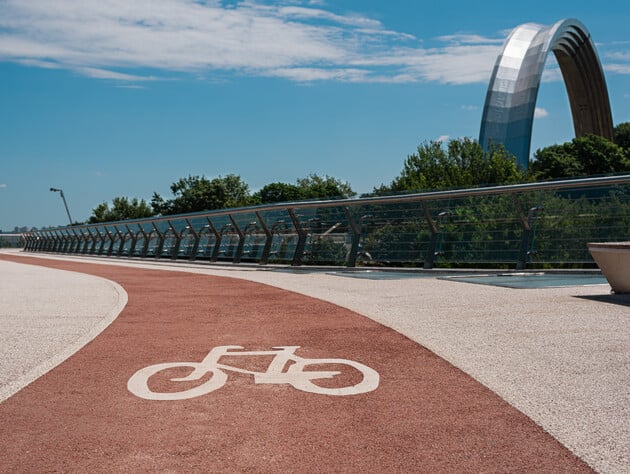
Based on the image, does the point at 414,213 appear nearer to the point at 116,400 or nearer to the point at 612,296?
the point at 612,296

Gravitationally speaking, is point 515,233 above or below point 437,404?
above

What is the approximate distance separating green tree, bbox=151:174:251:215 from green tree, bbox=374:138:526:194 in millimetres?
40416

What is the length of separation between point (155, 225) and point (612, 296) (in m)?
26.5

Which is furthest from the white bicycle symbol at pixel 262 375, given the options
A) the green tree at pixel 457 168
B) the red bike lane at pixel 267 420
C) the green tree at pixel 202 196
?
the green tree at pixel 202 196

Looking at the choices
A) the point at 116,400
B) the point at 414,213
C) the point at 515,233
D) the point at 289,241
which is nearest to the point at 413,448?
the point at 116,400

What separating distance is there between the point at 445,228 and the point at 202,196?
79633 mm

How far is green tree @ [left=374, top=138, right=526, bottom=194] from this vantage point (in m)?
46.6

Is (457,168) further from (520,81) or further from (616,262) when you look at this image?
(616,262)

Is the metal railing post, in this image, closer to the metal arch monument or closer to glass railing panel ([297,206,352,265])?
glass railing panel ([297,206,352,265])

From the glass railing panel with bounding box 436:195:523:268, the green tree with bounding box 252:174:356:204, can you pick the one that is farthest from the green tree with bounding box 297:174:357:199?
the glass railing panel with bounding box 436:195:523:268

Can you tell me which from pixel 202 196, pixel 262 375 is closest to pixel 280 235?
pixel 262 375

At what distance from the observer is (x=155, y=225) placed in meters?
34.0

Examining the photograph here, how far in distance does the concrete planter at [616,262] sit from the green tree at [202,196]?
83.4 m

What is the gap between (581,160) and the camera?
6212cm
